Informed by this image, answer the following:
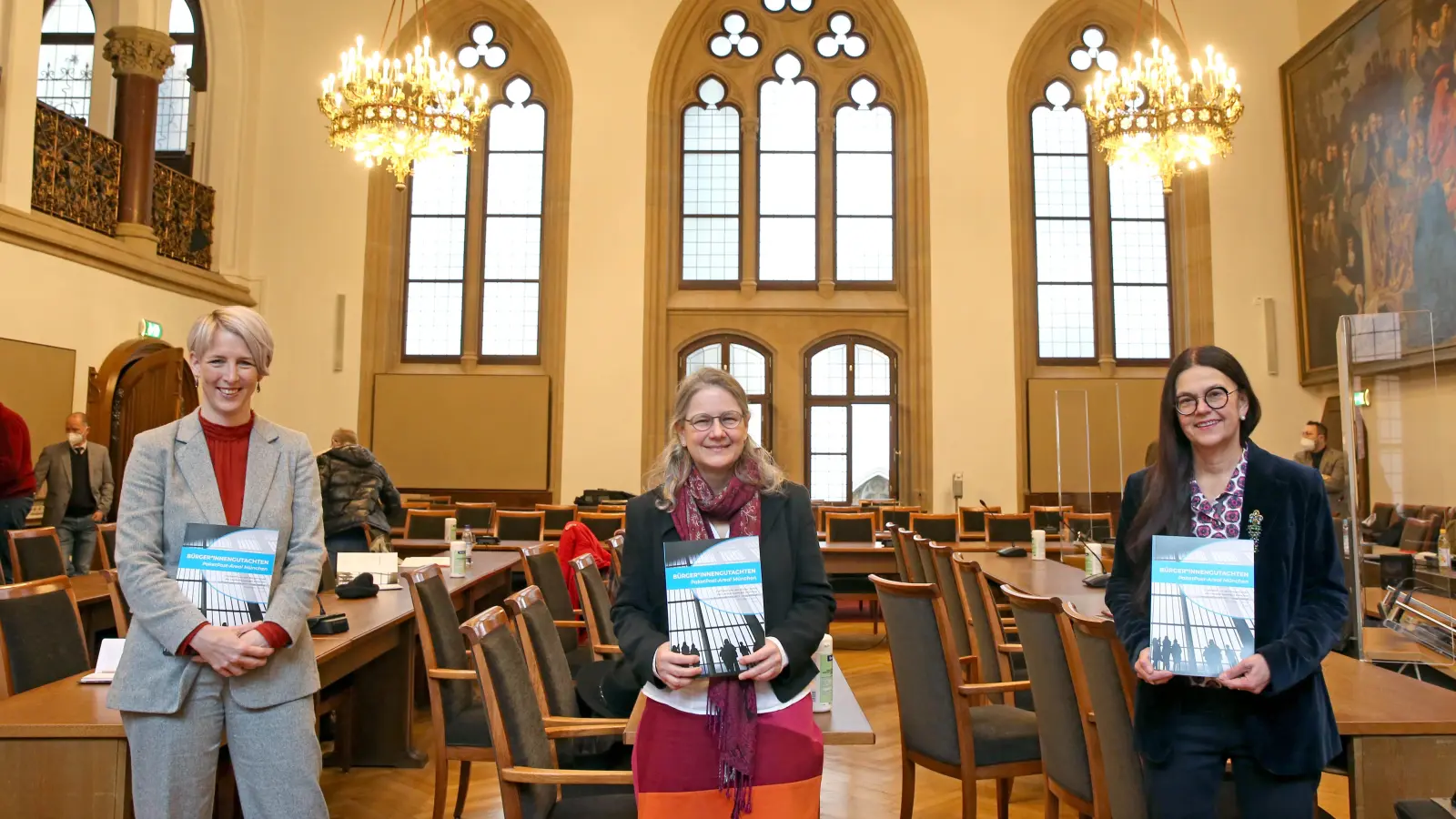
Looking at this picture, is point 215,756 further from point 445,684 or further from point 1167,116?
point 1167,116

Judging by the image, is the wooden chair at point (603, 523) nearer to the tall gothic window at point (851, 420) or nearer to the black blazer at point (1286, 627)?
the tall gothic window at point (851, 420)

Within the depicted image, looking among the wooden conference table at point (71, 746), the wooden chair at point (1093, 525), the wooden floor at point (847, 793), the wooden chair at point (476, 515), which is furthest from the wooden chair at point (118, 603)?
the wooden chair at point (1093, 525)

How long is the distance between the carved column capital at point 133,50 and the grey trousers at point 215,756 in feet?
31.5

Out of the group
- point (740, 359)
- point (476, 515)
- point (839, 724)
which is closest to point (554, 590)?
point (839, 724)

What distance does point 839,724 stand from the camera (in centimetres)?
226

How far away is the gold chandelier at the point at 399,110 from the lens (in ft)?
25.8

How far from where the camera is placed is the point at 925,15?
1179 centimetres

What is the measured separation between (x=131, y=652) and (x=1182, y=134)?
27.1 feet

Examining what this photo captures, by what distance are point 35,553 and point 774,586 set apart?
4.62 metres

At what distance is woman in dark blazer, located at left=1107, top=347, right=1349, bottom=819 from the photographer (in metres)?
1.76

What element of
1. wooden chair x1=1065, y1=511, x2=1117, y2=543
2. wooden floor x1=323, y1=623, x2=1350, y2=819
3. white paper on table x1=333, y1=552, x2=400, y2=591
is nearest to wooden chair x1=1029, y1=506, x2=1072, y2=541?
wooden chair x1=1065, y1=511, x2=1117, y2=543

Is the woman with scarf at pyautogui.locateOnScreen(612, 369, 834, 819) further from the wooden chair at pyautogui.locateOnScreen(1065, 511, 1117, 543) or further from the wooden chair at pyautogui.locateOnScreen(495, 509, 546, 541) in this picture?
the wooden chair at pyautogui.locateOnScreen(1065, 511, 1117, 543)

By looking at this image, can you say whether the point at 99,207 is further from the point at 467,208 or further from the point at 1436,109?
the point at 1436,109

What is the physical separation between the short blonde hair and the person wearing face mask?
20.8 ft
